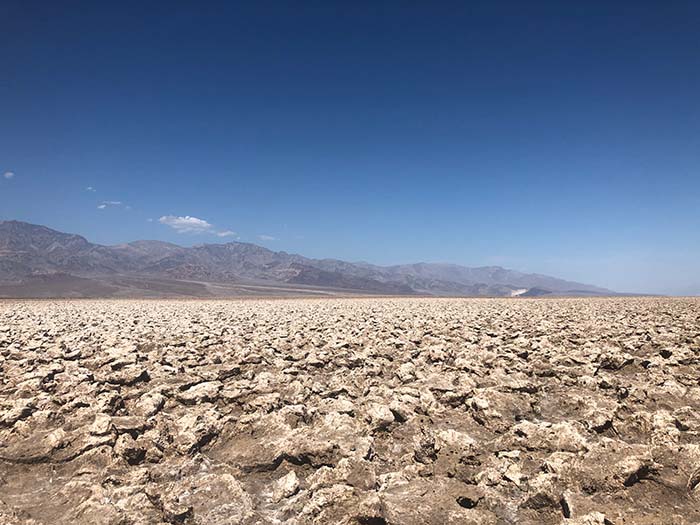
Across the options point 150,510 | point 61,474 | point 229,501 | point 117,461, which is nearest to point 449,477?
point 229,501

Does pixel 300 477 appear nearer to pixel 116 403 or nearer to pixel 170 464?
pixel 170 464

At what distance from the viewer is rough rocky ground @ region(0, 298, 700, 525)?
2385mm

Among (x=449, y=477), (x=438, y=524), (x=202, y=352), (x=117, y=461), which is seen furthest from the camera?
(x=202, y=352)


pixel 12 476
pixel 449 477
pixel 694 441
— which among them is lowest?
pixel 12 476

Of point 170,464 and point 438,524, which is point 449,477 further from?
point 170,464

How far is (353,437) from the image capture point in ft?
11.0

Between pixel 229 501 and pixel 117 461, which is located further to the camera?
pixel 117 461

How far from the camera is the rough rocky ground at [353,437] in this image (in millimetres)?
2385

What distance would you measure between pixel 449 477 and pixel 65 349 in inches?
271

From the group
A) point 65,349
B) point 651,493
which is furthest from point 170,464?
point 65,349

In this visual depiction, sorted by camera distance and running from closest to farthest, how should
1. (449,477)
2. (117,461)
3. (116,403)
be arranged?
1. (449,477)
2. (117,461)
3. (116,403)

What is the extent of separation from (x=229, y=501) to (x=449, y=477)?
Result: 1.51 metres

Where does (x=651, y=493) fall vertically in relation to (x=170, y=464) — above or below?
above

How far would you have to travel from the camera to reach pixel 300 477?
2900 millimetres
